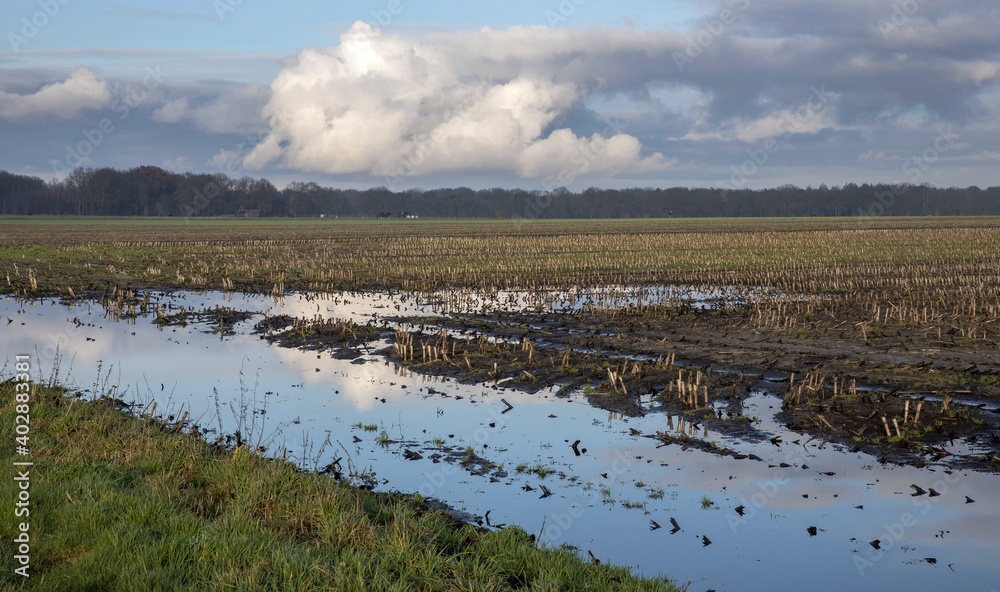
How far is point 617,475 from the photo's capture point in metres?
9.26

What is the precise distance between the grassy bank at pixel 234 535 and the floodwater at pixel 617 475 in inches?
37.9

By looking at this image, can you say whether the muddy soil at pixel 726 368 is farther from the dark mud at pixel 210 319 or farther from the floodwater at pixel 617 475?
the dark mud at pixel 210 319

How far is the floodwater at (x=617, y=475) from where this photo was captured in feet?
23.4

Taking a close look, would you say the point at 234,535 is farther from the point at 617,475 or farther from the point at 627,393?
the point at 627,393

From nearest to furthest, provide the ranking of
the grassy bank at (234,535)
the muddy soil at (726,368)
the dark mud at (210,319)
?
the grassy bank at (234,535), the muddy soil at (726,368), the dark mud at (210,319)

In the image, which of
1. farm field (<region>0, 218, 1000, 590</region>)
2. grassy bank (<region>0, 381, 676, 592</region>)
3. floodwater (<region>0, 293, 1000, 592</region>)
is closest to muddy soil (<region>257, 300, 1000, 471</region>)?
farm field (<region>0, 218, 1000, 590</region>)

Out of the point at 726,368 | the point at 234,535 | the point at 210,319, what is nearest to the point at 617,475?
the point at 234,535

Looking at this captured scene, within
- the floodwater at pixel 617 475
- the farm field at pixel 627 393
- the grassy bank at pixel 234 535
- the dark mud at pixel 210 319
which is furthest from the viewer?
the dark mud at pixel 210 319

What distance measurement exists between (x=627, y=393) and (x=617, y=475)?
3.79 meters

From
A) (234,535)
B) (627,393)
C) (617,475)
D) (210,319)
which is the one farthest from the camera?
(210,319)

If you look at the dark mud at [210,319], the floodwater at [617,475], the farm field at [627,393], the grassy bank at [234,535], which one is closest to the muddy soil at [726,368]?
the farm field at [627,393]

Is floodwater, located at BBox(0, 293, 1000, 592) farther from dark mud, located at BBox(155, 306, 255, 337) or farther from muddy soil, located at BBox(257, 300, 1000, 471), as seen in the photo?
dark mud, located at BBox(155, 306, 255, 337)

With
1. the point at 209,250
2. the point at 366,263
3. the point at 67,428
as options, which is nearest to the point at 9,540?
the point at 67,428

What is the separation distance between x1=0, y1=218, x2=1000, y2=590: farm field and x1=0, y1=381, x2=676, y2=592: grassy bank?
87 cm
